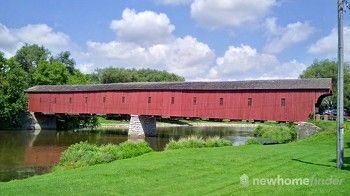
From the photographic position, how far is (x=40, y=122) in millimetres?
55062

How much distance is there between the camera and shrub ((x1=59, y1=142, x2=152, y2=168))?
17938 mm

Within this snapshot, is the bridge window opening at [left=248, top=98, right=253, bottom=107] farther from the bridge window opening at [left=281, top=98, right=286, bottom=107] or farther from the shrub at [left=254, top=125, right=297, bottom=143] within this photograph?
the shrub at [left=254, top=125, right=297, bottom=143]

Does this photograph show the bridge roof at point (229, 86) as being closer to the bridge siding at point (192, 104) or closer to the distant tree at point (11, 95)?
the bridge siding at point (192, 104)

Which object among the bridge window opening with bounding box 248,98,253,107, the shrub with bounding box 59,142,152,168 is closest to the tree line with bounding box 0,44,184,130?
the bridge window opening with bounding box 248,98,253,107

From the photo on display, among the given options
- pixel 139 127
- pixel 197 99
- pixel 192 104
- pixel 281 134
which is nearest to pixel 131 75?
pixel 139 127

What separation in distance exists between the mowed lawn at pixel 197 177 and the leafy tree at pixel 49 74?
54.9m

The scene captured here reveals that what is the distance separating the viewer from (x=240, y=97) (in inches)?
1476

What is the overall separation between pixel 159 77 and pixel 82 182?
309 ft

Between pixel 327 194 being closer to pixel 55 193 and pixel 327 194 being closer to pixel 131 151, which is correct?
pixel 55 193

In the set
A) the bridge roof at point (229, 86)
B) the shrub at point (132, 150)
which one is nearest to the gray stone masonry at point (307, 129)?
the bridge roof at point (229, 86)

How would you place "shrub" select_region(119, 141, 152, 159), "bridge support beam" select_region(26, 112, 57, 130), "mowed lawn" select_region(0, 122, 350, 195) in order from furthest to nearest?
"bridge support beam" select_region(26, 112, 57, 130)
"shrub" select_region(119, 141, 152, 159)
"mowed lawn" select_region(0, 122, 350, 195)

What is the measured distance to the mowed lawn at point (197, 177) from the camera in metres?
10.2

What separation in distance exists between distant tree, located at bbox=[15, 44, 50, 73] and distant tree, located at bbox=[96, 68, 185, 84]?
20.1 m

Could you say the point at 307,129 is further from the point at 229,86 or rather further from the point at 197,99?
the point at 197,99
